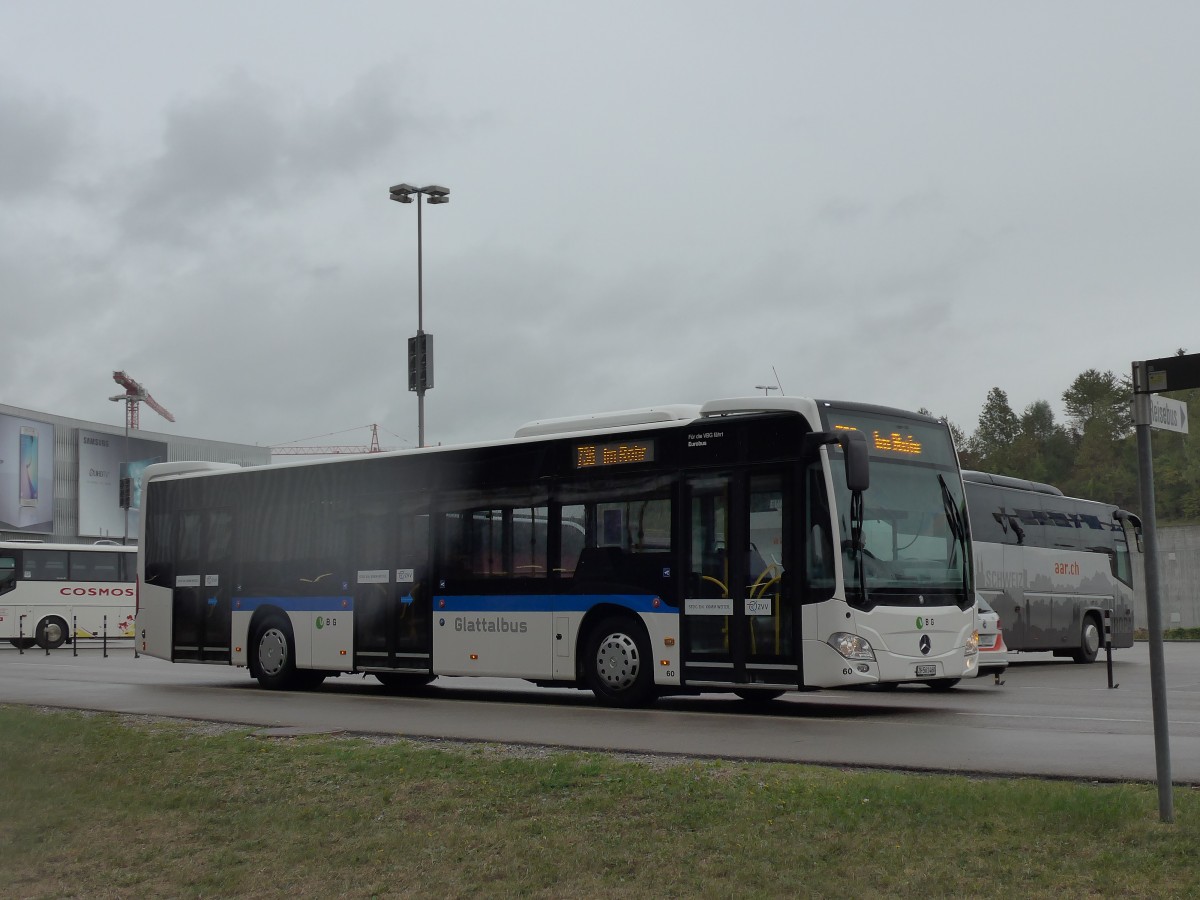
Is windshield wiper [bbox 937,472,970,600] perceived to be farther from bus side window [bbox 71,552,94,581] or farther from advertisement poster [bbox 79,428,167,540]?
advertisement poster [bbox 79,428,167,540]

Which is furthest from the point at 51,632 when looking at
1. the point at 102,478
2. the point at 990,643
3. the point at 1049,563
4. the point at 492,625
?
the point at 102,478

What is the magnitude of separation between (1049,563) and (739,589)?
15.9 meters

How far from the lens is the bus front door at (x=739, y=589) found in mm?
15625

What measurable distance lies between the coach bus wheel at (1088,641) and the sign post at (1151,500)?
24.6 meters

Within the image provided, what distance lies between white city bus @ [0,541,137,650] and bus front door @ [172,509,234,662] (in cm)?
2432

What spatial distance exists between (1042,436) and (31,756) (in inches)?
5325

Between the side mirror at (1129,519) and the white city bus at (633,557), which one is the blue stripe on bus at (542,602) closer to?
the white city bus at (633,557)

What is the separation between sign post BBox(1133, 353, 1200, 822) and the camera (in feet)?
24.1

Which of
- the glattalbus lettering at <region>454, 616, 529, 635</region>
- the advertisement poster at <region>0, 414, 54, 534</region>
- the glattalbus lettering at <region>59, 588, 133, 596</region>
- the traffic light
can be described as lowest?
the glattalbus lettering at <region>454, 616, 529, 635</region>

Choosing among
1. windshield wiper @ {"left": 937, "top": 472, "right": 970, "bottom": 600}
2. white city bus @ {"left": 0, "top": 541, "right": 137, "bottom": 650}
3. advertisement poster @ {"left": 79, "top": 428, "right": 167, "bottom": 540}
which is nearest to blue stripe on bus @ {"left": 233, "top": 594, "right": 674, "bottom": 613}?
windshield wiper @ {"left": 937, "top": 472, "right": 970, "bottom": 600}

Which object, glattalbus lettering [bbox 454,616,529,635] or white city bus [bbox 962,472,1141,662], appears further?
white city bus [bbox 962,472,1141,662]

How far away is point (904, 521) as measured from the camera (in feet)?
52.8

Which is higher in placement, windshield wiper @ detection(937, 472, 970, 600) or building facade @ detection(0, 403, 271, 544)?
building facade @ detection(0, 403, 271, 544)

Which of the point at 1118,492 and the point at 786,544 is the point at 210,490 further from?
the point at 1118,492
